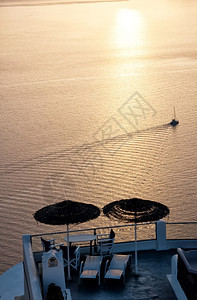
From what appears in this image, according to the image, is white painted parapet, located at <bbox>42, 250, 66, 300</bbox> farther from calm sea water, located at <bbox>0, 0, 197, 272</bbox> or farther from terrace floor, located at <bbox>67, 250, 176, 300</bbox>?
calm sea water, located at <bbox>0, 0, 197, 272</bbox>

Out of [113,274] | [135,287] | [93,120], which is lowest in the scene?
[135,287]

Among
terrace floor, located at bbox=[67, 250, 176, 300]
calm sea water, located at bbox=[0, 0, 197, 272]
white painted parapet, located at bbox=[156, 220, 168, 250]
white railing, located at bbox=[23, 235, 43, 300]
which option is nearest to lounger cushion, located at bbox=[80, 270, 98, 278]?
terrace floor, located at bbox=[67, 250, 176, 300]

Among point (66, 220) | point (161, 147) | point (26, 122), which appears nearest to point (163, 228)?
point (66, 220)

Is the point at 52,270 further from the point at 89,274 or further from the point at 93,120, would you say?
the point at 93,120

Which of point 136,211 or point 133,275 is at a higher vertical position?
point 136,211

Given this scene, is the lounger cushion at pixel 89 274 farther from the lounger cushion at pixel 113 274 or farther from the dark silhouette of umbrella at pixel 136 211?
the dark silhouette of umbrella at pixel 136 211

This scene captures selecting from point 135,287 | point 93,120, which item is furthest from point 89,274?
point 93,120
